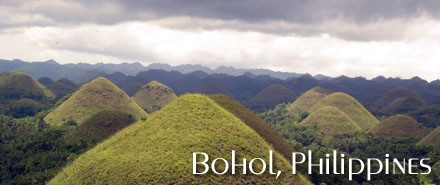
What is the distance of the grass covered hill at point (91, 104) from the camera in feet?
291

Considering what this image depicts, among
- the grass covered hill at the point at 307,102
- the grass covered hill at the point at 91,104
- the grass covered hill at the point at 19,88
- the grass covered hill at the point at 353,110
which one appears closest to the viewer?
the grass covered hill at the point at 91,104

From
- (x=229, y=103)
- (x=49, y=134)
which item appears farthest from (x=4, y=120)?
(x=229, y=103)

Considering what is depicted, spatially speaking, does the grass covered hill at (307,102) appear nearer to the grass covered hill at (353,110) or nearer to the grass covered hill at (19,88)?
the grass covered hill at (353,110)

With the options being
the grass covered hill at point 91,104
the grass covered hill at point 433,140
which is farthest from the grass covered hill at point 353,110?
the grass covered hill at point 91,104

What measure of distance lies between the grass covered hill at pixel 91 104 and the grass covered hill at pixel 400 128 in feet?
207

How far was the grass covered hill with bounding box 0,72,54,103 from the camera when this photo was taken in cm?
13300

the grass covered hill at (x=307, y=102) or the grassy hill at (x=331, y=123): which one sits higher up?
the grass covered hill at (x=307, y=102)

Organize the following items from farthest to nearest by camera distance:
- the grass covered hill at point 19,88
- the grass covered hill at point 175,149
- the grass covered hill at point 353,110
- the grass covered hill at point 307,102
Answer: the grass covered hill at point 307,102 → the grass covered hill at point 19,88 → the grass covered hill at point 353,110 → the grass covered hill at point 175,149

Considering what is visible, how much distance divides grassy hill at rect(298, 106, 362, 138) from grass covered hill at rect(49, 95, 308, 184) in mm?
78374

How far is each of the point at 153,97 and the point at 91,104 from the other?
50.0m

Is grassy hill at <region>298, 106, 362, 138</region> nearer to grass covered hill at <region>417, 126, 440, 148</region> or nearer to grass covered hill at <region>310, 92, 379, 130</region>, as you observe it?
grass covered hill at <region>310, 92, 379, 130</region>

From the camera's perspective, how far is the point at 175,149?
89.0 feet

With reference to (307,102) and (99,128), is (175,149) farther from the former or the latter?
(307,102)

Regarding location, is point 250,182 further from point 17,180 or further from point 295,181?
point 17,180
